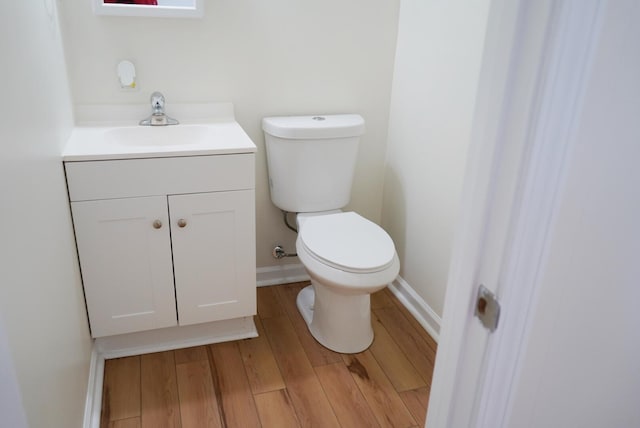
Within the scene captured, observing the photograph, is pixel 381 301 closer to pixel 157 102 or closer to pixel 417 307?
pixel 417 307

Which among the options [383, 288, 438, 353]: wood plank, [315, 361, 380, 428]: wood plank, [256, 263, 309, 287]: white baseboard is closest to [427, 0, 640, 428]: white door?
[315, 361, 380, 428]: wood plank

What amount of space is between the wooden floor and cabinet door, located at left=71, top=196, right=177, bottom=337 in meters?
0.20

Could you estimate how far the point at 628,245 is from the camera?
719mm

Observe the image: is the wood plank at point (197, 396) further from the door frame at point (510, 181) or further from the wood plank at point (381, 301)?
the door frame at point (510, 181)

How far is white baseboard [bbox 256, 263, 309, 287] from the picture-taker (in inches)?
97.4

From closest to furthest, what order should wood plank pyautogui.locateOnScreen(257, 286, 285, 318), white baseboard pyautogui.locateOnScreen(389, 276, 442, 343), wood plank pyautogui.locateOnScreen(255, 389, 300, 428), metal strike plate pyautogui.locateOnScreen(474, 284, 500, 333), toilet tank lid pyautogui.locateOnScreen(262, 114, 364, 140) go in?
metal strike plate pyautogui.locateOnScreen(474, 284, 500, 333) < wood plank pyautogui.locateOnScreen(255, 389, 300, 428) < toilet tank lid pyautogui.locateOnScreen(262, 114, 364, 140) < white baseboard pyautogui.locateOnScreen(389, 276, 442, 343) < wood plank pyautogui.locateOnScreen(257, 286, 285, 318)

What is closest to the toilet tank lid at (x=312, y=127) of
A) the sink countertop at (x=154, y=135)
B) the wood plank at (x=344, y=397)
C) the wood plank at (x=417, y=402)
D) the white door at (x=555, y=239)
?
the sink countertop at (x=154, y=135)

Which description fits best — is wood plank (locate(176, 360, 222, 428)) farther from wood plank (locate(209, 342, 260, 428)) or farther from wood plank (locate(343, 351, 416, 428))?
wood plank (locate(343, 351, 416, 428))

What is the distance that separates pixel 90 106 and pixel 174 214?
0.60m

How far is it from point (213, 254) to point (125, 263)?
1.02 ft

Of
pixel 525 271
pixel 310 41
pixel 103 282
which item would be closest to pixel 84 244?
pixel 103 282

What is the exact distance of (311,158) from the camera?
210 cm

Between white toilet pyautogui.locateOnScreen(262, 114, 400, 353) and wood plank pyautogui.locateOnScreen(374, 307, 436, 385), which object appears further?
wood plank pyautogui.locateOnScreen(374, 307, 436, 385)

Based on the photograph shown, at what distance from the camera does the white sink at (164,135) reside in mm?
1950
